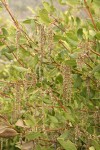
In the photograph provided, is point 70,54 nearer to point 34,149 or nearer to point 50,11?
point 50,11

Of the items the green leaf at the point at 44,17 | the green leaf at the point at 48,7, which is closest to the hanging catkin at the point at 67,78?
the green leaf at the point at 44,17

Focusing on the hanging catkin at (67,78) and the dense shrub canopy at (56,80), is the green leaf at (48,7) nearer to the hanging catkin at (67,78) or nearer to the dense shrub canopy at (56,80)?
the dense shrub canopy at (56,80)

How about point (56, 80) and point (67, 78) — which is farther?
point (56, 80)

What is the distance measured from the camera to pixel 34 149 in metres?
1.88

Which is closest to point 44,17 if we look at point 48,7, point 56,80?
point 48,7

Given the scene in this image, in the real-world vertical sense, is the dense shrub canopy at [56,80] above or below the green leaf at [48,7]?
below

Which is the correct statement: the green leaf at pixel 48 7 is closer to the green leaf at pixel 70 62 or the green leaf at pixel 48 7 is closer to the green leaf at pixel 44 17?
the green leaf at pixel 44 17

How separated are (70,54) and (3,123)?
559 millimetres

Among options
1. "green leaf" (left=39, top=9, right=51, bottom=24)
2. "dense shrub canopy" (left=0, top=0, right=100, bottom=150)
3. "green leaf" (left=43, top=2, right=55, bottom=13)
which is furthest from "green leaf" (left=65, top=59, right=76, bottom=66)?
"green leaf" (left=43, top=2, right=55, bottom=13)

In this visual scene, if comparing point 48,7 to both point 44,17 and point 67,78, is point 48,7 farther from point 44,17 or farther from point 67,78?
point 67,78

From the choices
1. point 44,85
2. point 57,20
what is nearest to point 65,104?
point 44,85

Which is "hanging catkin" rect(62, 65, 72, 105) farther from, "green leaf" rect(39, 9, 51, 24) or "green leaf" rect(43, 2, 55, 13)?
"green leaf" rect(43, 2, 55, 13)

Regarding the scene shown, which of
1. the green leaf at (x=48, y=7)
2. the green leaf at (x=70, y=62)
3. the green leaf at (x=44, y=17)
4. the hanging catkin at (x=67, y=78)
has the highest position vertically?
the green leaf at (x=48, y=7)

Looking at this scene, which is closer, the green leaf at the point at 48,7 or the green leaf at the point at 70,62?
the green leaf at the point at 70,62
